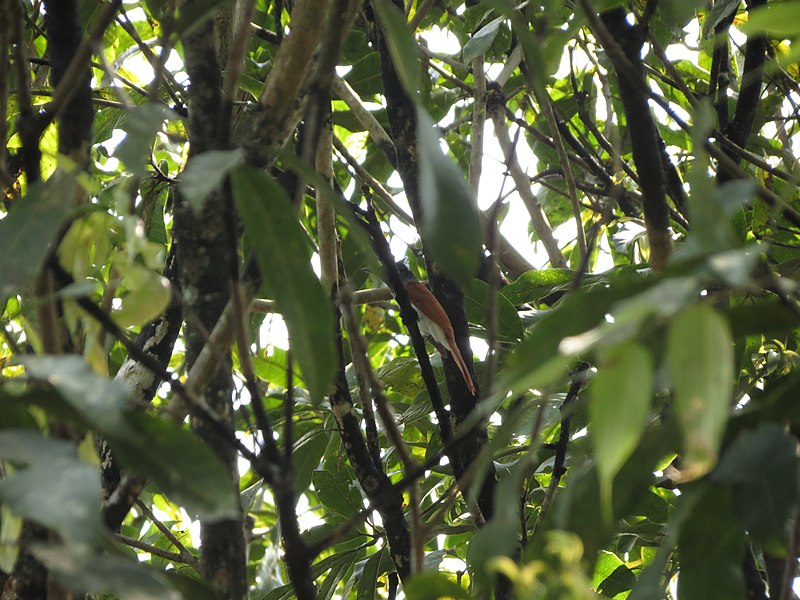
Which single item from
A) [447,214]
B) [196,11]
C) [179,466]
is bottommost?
[179,466]

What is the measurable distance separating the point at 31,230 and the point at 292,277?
0.21 m

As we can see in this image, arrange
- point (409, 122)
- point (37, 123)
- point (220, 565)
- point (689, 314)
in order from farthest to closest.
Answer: point (409, 122) < point (220, 565) < point (37, 123) < point (689, 314)

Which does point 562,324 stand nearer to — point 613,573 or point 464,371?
point 464,371

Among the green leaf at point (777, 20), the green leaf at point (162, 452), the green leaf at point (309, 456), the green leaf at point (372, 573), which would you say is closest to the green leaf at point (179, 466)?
the green leaf at point (162, 452)

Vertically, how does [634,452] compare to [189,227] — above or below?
below

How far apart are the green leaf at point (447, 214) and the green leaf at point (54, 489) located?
0.27 m

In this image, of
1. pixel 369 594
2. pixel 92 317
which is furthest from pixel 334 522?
pixel 92 317

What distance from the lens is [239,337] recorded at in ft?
2.34

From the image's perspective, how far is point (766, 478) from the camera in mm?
653

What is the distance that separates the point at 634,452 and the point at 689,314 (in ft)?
0.80

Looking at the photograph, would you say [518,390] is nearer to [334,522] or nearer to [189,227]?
[189,227]

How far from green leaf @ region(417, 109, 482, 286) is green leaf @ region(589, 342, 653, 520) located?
0.14 metres

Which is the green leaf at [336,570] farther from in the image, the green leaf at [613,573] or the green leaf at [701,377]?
the green leaf at [701,377]

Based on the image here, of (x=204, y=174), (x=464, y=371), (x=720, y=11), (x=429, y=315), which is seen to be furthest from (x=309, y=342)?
(x=429, y=315)
